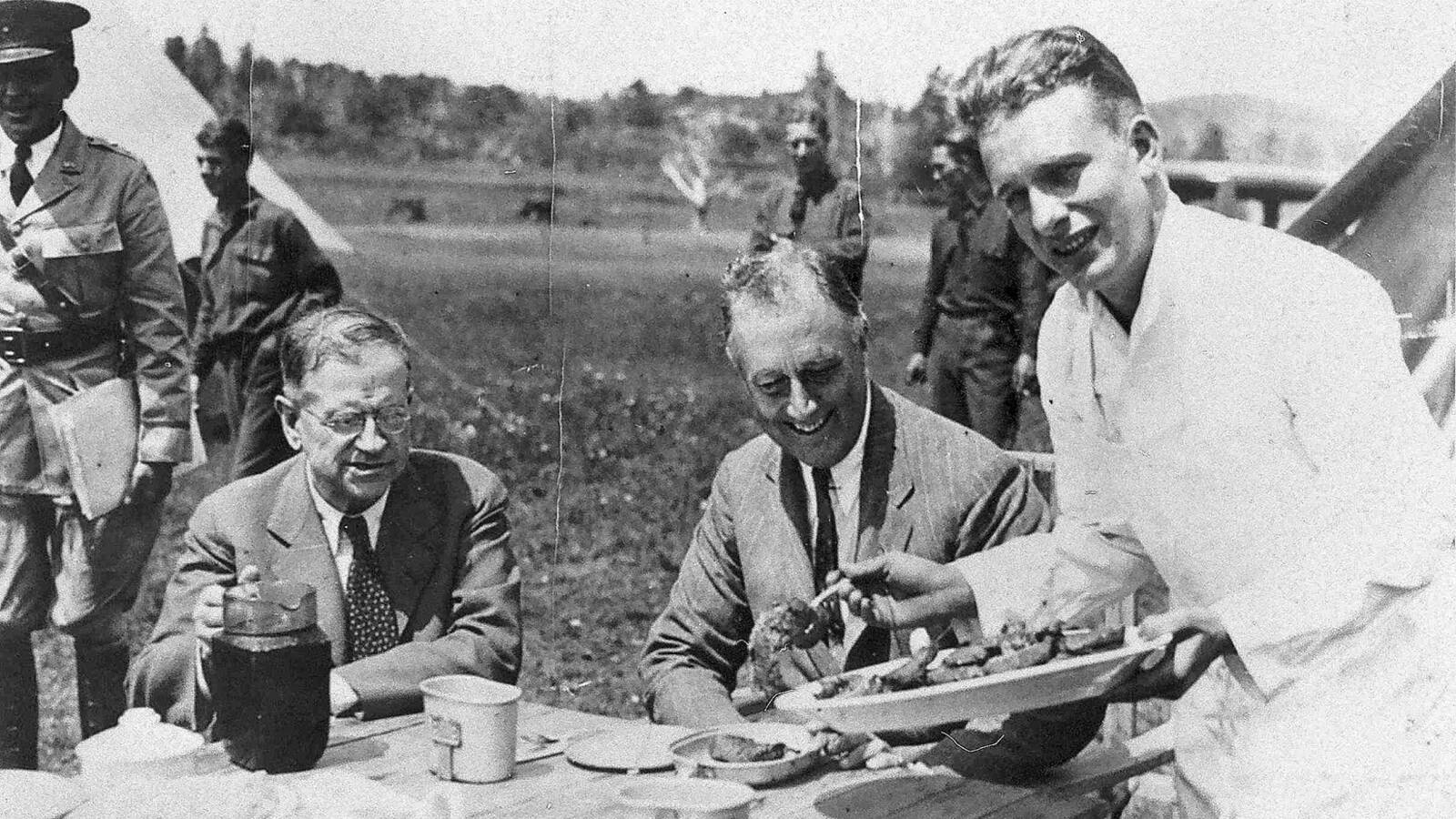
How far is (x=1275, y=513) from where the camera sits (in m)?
3.40

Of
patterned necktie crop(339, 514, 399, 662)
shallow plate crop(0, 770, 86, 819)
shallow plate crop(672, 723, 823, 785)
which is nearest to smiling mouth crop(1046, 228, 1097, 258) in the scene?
shallow plate crop(672, 723, 823, 785)

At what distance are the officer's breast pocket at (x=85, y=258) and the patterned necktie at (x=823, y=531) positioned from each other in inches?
93.2

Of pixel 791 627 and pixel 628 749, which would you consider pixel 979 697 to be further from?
pixel 791 627

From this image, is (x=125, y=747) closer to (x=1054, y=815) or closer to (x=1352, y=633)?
(x=1054, y=815)

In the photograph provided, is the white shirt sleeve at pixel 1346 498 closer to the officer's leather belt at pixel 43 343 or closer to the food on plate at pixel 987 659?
the food on plate at pixel 987 659

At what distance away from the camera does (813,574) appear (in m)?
4.04

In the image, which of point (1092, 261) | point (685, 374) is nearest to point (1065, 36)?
point (1092, 261)

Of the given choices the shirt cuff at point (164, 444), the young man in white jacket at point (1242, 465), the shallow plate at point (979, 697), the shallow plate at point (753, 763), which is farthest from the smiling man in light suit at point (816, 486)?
the shirt cuff at point (164, 444)

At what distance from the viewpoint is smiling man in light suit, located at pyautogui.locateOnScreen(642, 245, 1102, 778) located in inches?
156

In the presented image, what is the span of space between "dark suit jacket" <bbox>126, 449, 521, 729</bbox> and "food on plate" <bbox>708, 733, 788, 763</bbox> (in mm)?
1102

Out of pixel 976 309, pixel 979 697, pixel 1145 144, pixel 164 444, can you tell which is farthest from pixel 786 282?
pixel 164 444

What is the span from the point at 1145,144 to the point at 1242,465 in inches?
27.3

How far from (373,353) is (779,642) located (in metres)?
1.30

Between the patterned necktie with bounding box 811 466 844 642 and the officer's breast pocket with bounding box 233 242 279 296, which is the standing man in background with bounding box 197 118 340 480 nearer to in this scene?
the officer's breast pocket with bounding box 233 242 279 296
